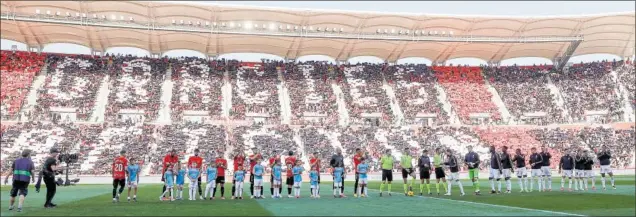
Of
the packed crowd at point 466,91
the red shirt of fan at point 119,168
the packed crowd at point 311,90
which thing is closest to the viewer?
the red shirt of fan at point 119,168

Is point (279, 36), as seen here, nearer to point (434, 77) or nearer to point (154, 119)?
point (154, 119)

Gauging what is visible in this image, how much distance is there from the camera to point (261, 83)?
5431cm

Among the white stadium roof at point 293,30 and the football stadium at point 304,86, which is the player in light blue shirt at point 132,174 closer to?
the football stadium at point 304,86

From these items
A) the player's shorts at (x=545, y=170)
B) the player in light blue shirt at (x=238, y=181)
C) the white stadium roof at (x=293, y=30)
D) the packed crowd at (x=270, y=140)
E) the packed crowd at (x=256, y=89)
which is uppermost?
the white stadium roof at (x=293, y=30)

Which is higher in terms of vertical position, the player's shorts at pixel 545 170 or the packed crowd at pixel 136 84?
the packed crowd at pixel 136 84

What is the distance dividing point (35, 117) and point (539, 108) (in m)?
49.2

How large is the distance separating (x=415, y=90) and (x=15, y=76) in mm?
40591

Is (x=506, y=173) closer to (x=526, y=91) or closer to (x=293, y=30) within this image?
(x=293, y=30)

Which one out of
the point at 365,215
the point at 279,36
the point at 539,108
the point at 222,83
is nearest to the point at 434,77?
the point at 539,108

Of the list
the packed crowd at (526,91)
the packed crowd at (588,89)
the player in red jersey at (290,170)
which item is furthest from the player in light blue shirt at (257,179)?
the packed crowd at (588,89)

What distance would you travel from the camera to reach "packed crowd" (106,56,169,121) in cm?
4735

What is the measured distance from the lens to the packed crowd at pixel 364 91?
51.4m

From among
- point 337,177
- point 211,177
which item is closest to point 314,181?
point 337,177

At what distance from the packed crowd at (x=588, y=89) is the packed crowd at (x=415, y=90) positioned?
14.0 meters
